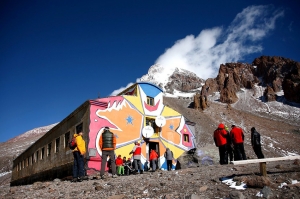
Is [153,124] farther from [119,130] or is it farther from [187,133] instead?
[187,133]

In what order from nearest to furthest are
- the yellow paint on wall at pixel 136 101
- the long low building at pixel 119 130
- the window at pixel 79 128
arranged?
the long low building at pixel 119 130 < the window at pixel 79 128 < the yellow paint on wall at pixel 136 101

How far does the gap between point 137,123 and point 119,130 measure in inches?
83.7

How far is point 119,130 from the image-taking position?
1850 centimetres

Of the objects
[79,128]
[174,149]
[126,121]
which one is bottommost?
[174,149]

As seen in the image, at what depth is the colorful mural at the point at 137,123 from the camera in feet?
56.2

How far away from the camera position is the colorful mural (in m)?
17.1

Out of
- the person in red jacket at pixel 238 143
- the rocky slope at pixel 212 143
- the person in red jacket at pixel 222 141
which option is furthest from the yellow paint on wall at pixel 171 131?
the person in red jacket at pixel 238 143

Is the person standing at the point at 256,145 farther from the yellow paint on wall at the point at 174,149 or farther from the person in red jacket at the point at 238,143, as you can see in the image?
the yellow paint on wall at the point at 174,149

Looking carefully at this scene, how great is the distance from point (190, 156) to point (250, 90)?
438 ft

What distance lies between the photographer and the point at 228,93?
119 meters

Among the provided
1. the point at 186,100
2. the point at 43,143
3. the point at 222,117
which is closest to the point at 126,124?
the point at 43,143

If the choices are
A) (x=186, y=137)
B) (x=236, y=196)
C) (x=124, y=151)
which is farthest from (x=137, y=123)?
(x=236, y=196)

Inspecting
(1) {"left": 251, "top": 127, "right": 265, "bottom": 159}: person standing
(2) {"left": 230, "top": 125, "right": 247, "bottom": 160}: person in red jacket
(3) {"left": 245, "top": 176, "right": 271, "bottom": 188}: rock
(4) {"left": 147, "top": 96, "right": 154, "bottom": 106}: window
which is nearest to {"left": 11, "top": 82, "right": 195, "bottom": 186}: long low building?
(4) {"left": 147, "top": 96, "right": 154, "bottom": 106}: window

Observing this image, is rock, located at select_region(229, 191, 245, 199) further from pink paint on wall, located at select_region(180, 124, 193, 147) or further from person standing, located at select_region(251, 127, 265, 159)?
pink paint on wall, located at select_region(180, 124, 193, 147)
